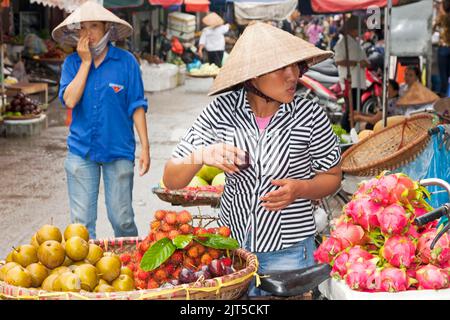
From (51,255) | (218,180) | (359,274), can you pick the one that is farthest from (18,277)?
(218,180)

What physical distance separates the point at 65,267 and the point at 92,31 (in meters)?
2.48

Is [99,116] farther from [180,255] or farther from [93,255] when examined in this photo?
[180,255]

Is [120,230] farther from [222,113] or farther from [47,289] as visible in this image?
[47,289]

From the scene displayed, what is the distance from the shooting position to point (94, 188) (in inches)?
209

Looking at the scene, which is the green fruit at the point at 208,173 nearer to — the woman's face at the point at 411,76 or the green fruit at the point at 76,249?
the green fruit at the point at 76,249

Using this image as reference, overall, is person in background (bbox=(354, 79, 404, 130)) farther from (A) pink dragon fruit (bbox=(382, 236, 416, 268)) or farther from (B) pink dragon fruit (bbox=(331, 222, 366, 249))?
(A) pink dragon fruit (bbox=(382, 236, 416, 268))

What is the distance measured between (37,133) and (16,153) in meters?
2.02

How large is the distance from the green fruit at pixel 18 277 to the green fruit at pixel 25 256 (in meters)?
0.16

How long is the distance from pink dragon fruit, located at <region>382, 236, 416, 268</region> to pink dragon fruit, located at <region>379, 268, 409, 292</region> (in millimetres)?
42

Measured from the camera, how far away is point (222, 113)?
11.6 feet

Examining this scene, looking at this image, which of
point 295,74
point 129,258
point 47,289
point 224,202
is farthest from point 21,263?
point 295,74

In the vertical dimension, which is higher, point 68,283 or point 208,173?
point 68,283

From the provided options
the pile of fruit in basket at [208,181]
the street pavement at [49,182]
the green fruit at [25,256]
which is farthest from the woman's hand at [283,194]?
the pile of fruit in basket at [208,181]

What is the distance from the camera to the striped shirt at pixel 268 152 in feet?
11.4
